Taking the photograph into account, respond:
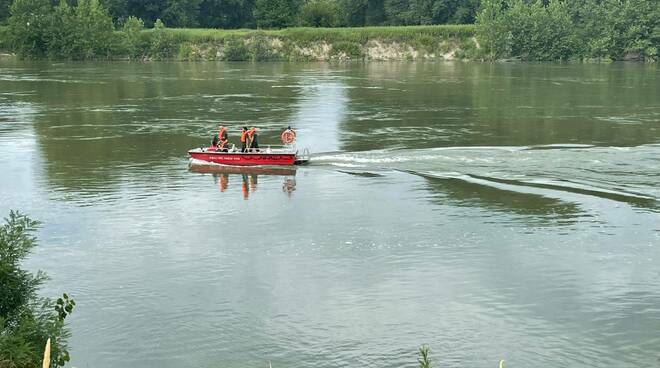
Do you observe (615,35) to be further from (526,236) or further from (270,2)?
(526,236)

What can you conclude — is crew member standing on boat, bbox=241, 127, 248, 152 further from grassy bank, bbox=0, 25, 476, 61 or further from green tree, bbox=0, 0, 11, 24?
green tree, bbox=0, 0, 11, 24

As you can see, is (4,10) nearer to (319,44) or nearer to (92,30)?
(92,30)

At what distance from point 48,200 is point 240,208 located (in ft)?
30.9

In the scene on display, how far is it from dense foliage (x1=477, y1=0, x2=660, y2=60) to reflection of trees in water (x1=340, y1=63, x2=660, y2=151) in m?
29.6

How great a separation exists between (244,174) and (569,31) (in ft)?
390

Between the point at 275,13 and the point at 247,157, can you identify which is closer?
the point at 247,157

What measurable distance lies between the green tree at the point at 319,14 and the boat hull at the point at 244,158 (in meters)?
127

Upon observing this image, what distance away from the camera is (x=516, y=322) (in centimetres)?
2564

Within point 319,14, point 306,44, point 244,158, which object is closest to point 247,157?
point 244,158

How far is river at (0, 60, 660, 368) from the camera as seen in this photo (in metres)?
24.7

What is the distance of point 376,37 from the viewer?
160 m

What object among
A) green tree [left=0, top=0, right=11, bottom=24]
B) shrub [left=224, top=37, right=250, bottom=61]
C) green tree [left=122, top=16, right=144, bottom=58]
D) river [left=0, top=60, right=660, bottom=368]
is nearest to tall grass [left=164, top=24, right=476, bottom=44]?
shrub [left=224, top=37, right=250, bottom=61]

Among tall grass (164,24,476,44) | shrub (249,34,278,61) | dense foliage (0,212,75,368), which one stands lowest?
dense foliage (0,212,75,368)

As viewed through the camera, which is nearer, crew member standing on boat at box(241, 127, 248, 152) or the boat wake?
the boat wake
